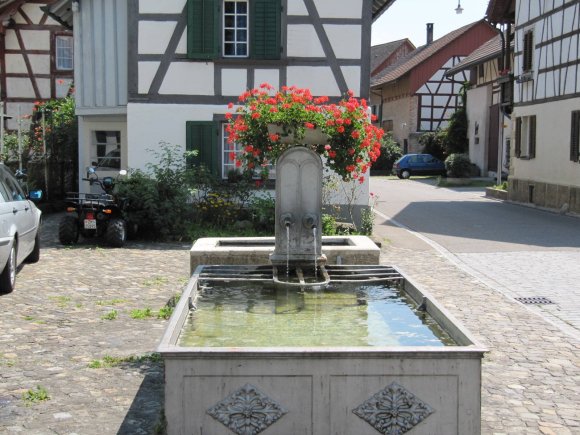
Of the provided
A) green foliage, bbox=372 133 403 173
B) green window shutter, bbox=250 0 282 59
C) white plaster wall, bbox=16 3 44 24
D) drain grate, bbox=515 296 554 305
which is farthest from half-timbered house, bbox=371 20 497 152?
drain grate, bbox=515 296 554 305

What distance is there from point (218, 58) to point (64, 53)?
14.6 m

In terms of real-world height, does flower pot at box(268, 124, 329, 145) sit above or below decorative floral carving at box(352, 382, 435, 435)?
above

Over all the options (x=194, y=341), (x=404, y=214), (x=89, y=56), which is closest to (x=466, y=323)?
(x=194, y=341)

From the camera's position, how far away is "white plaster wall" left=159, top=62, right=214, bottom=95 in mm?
17297

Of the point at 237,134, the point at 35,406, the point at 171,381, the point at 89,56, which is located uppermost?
the point at 89,56

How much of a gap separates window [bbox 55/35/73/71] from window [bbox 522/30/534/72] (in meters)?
16.0

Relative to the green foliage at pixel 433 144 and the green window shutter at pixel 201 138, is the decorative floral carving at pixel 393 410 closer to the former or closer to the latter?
the green window shutter at pixel 201 138

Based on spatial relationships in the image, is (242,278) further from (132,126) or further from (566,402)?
(132,126)

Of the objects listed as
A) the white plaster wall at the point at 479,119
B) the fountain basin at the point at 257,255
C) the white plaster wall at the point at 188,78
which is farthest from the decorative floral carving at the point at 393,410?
the white plaster wall at the point at 479,119

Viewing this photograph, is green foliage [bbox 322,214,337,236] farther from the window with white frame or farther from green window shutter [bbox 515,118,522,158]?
green window shutter [bbox 515,118,522,158]

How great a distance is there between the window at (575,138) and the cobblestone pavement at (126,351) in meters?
11.2

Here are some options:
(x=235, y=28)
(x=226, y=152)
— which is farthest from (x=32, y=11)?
(x=226, y=152)

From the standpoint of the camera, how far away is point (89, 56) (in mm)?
18516

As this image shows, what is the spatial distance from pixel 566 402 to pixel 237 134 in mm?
4232
